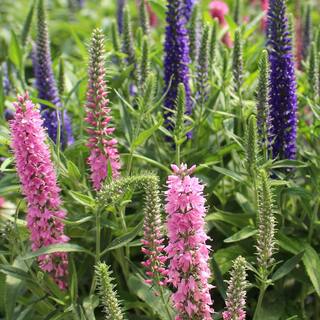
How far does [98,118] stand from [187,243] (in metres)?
1.30

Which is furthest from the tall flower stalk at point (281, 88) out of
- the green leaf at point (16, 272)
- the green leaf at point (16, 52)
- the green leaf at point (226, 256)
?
the green leaf at point (16, 52)

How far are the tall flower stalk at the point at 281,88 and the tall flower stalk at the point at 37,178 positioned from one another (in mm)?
1612

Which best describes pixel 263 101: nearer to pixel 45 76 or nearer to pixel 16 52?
pixel 45 76

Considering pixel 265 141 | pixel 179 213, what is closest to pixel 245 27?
pixel 265 141

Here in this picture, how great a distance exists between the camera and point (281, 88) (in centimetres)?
482

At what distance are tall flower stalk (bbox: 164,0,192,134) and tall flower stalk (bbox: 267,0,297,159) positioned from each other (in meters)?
0.79

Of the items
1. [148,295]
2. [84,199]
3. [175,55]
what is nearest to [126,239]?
[84,199]

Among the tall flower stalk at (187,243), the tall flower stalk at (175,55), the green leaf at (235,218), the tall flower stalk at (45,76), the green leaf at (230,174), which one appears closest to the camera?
the tall flower stalk at (187,243)

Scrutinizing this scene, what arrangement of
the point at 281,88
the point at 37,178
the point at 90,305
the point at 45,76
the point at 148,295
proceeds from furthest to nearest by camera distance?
the point at 45,76
the point at 281,88
the point at 148,295
the point at 90,305
the point at 37,178

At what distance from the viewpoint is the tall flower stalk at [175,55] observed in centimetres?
543

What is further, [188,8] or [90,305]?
[188,8]

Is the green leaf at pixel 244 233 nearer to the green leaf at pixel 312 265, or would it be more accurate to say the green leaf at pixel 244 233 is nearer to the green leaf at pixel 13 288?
the green leaf at pixel 312 265

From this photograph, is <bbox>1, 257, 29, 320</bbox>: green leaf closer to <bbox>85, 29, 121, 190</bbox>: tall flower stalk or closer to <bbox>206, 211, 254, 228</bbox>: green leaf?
<bbox>85, 29, 121, 190</bbox>: tall flower stalk

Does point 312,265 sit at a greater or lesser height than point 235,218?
lesser
